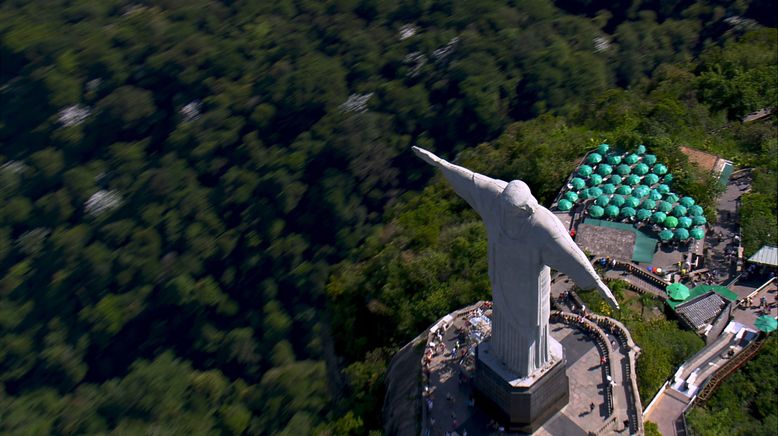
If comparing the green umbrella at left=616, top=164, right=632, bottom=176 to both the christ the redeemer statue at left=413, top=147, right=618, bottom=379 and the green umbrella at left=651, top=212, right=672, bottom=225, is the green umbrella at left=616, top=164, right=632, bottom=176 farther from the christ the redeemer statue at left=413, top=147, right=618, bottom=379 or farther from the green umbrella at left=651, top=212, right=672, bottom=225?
the christ the redeemer statue at left=413, top=147, right=618, bottom=379

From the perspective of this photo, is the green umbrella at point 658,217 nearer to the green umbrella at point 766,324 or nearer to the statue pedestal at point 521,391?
the green umbrella at point 766,324

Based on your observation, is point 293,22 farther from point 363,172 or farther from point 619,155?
point 619,155

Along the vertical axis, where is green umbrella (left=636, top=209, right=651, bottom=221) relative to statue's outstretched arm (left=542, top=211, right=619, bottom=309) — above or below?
below

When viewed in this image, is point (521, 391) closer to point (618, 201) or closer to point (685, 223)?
point (685, 223)

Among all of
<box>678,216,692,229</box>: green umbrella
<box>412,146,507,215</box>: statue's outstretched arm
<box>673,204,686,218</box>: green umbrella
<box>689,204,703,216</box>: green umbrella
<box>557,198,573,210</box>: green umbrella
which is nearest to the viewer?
<box>412,146,507,215</box>: statue's outstretched arm


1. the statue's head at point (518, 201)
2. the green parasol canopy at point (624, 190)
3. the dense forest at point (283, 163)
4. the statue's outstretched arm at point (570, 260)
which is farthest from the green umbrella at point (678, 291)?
the statue's head at point (518, 201)

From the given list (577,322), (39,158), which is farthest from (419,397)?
(39,158)

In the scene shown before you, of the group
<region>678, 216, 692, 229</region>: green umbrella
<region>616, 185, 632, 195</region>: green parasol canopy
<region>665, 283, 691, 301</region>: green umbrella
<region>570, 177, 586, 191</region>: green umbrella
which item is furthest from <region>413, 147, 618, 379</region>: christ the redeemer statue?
<region>570, 177, 586, 191</region>: green umbrella
